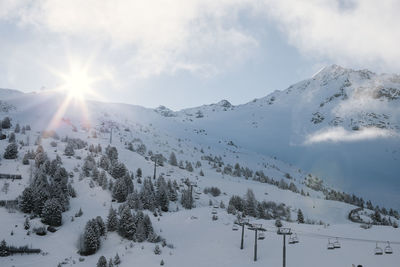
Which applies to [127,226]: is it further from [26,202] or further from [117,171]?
[117,171]

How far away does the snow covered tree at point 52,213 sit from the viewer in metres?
33.1

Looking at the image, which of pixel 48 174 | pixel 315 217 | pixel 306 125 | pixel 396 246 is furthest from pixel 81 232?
pixel 306 125

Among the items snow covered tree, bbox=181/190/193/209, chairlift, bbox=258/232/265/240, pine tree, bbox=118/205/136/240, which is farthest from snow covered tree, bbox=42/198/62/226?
chairlift, bbox=258/232/265/240

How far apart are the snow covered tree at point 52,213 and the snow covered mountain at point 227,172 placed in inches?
45.2

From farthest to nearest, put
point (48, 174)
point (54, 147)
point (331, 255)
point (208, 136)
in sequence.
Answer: point (208, 136) → point (54, 147) → point (48, 174) → point (331, 255)

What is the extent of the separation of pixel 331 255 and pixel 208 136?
131075mm

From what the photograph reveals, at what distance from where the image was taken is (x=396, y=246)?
29375mm

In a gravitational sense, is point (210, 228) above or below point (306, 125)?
below

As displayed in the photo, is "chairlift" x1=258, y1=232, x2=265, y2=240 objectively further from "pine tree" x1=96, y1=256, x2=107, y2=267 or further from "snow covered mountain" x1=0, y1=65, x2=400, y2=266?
"pine tree" x1=96, y1=256, x2=107, y2=267

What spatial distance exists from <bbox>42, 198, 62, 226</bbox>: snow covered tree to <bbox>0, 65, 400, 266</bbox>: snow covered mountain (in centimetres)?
115

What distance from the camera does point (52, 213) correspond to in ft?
109

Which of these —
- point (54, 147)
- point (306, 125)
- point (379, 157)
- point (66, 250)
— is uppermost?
point (306, 125)

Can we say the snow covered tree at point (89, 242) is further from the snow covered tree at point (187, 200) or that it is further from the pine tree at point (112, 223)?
the snow covered tree at point (187, 200)

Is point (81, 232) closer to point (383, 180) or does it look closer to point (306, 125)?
point (383, 180)
